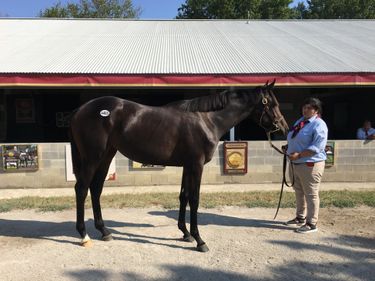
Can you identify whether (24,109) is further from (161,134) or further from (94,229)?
(161,134)

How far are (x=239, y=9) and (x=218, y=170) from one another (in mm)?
29723

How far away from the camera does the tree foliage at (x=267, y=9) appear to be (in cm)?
3459

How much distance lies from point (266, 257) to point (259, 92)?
1.98 m

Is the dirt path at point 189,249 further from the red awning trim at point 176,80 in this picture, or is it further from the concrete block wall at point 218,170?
the red awning trim at point 176,80

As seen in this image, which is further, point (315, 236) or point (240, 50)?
point (240, 50)

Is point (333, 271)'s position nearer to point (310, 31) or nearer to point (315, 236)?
point (315, 236)

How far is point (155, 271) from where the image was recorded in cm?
377

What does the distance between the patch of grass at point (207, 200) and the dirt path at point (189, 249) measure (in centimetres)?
42

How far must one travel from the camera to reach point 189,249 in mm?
4383

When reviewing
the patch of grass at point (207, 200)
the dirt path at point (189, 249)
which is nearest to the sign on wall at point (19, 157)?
the patch of grass at point (207, 200)

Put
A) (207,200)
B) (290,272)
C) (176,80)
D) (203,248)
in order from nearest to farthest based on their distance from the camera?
(290,272) → (203,248) → (207,200) → (176,80)

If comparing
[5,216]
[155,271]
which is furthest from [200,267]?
[5,216]

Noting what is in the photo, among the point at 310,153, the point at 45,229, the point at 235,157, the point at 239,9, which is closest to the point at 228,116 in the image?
the point at 310,153

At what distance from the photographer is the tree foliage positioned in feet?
113
